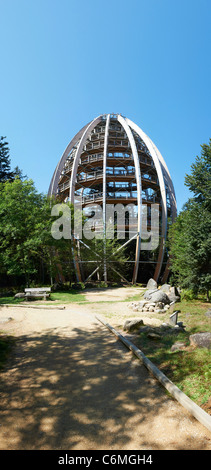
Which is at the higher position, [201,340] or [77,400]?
[201,340]

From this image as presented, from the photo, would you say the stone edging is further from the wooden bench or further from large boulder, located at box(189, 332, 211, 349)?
the wooden bench

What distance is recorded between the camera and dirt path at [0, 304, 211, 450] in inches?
98.0

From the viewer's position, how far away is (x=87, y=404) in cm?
322

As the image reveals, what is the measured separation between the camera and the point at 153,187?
93.6 feet

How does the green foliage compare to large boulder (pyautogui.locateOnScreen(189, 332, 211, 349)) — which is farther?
the green foliage

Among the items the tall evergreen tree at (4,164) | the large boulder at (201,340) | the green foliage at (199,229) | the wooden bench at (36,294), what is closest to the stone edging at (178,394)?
the large boulder at (201,340)

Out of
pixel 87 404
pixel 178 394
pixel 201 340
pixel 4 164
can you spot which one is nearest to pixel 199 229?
pixel 201 340

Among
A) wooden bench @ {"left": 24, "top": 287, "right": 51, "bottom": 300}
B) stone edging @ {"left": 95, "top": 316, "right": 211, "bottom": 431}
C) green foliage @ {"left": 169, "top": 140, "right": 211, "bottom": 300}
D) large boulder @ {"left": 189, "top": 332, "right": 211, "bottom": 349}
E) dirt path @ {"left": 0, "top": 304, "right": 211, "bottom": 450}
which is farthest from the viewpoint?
wooden bench @ {"left": 24, "top": 287, "right": 51, "bottom": 300}

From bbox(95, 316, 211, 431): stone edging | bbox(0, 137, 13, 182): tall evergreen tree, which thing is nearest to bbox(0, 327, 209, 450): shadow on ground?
bbox(95, 316, 211, 431): stone edging

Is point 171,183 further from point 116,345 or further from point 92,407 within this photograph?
point 92,407

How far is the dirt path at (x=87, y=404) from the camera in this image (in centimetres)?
249

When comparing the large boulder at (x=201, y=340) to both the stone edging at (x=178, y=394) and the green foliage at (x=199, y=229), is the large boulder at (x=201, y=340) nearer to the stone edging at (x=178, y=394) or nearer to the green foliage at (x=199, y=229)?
the stone edging at (x=178, y=394)

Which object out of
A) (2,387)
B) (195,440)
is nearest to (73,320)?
(2,387)

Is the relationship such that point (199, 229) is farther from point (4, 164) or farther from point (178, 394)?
point (4, 164)
